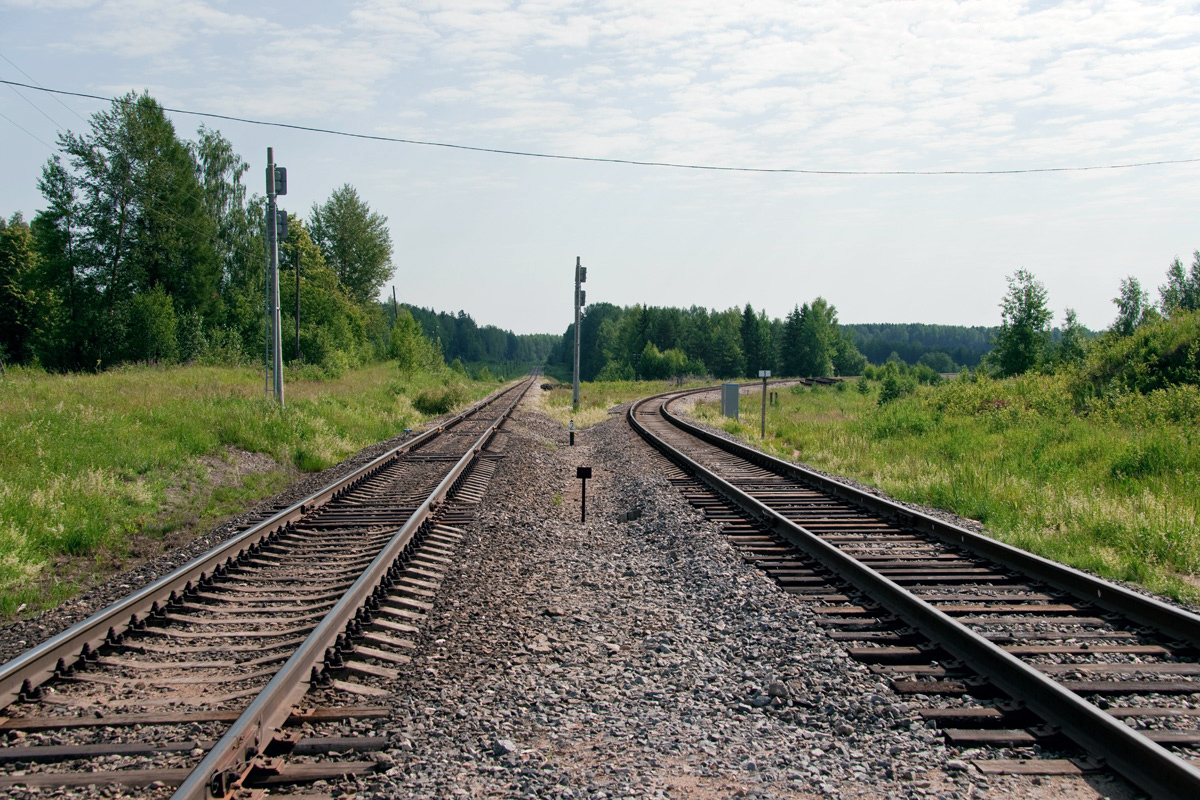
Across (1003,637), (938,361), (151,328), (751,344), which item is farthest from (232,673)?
(938,361)

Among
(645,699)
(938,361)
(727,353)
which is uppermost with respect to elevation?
(938,361)

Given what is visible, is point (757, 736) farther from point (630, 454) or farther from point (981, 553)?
point (630, 454)

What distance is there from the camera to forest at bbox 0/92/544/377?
36469 millimetres

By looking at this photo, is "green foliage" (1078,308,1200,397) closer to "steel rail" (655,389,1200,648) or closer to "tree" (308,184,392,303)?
"steel rail" (655,389,1200,648)

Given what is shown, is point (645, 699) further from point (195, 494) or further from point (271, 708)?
point (195, 494)

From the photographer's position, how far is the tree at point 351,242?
6362 centimetres

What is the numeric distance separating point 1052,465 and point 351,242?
60491mm

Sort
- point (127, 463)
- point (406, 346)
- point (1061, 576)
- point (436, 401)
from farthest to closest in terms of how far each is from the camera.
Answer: point (406, 346) → point (436, 401) → point (127, 463) → point (1061, 576)

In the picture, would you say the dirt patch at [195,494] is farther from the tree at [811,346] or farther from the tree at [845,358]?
the tree at [845,358]

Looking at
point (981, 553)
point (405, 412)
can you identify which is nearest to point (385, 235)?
point (405, 412)

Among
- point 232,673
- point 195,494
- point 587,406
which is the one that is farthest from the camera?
point 587,406

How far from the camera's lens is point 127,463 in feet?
36.8

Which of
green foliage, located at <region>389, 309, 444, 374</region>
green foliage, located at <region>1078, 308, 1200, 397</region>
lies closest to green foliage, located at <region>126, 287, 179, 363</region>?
green foliage, located at <region>389, 309, 444, 374</region>

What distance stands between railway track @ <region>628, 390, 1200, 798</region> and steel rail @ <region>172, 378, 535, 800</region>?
11.3 feet
